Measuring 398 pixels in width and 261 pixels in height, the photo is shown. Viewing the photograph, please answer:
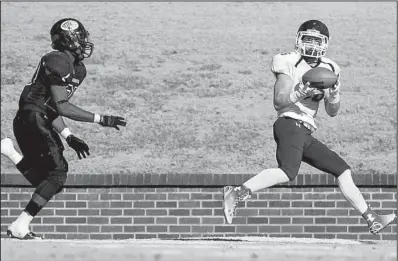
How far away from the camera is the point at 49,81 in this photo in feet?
29.1

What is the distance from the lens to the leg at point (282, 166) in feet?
28.2

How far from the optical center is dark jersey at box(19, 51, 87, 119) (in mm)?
8836

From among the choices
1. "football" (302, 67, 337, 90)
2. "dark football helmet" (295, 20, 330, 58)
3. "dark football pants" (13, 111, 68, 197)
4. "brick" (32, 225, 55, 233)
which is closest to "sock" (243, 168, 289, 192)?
"football" (302, 67, 337, 90)

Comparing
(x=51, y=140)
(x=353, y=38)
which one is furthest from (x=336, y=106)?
(x=353, y=38)

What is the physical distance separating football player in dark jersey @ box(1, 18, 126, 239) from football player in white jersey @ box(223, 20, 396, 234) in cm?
130

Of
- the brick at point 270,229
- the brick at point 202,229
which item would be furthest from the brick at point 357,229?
the brick at point 202,229

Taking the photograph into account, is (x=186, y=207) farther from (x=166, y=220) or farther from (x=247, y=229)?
(x=247, y=229)

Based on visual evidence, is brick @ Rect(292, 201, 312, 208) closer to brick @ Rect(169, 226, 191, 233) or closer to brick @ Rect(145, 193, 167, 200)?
brick @ Rect(169, 226, 191, 233)

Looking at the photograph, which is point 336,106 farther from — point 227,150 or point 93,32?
point 93,32

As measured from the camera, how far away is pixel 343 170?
8.91 metres

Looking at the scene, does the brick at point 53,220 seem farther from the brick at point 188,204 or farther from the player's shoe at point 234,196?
the player's shoe at point 234,196

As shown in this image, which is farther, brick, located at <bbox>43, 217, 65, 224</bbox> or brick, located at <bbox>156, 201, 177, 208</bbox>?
brick, located at <bbox>43, 217, 65, 224</bbox>

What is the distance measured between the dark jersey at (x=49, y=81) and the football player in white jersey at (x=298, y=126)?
166 centimetres

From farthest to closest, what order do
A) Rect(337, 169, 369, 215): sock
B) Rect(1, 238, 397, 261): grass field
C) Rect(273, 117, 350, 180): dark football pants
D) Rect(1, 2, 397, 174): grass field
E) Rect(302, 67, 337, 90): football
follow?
Rect(1, 2, 397, 174): grass field < Rect(337, 169, 369, 215): sock < Rect(273, 117, 350, 180): dark football pants < Rect(302, 67, 337, 90): football < Rect(1, 238, 397, 261): grass field
